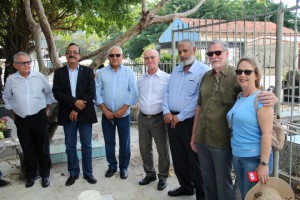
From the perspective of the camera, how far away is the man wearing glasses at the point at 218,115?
2.79 metres

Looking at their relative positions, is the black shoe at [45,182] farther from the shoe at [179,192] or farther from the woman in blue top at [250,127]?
the woman in blue top at [250,127]

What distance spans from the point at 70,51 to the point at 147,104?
4.19ft

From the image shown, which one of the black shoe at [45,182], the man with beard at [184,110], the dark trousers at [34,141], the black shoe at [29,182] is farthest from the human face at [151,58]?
the black shoe at [29,182]

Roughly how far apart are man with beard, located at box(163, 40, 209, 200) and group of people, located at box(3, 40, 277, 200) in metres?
0.01

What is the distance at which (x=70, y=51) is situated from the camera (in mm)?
4074

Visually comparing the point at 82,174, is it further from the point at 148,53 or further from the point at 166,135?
the point at 148,53

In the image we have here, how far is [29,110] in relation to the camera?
13.1 feet

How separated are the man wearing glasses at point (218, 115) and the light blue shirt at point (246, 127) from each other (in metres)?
0.26

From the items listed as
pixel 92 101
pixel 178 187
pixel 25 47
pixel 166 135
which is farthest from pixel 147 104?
pixel 25 47

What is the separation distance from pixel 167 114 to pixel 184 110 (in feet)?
0.87

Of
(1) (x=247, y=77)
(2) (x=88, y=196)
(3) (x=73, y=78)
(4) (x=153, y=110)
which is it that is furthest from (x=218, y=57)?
Answer: (3) (x=73, y=78)

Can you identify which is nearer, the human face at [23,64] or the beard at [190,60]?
the beard at [190,60]

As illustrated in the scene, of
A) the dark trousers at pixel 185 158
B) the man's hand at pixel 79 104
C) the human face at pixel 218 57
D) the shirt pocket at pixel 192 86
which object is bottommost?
the dark trousers at pixel 185 158

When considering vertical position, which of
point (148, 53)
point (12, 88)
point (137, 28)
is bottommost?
point (12, 88)
